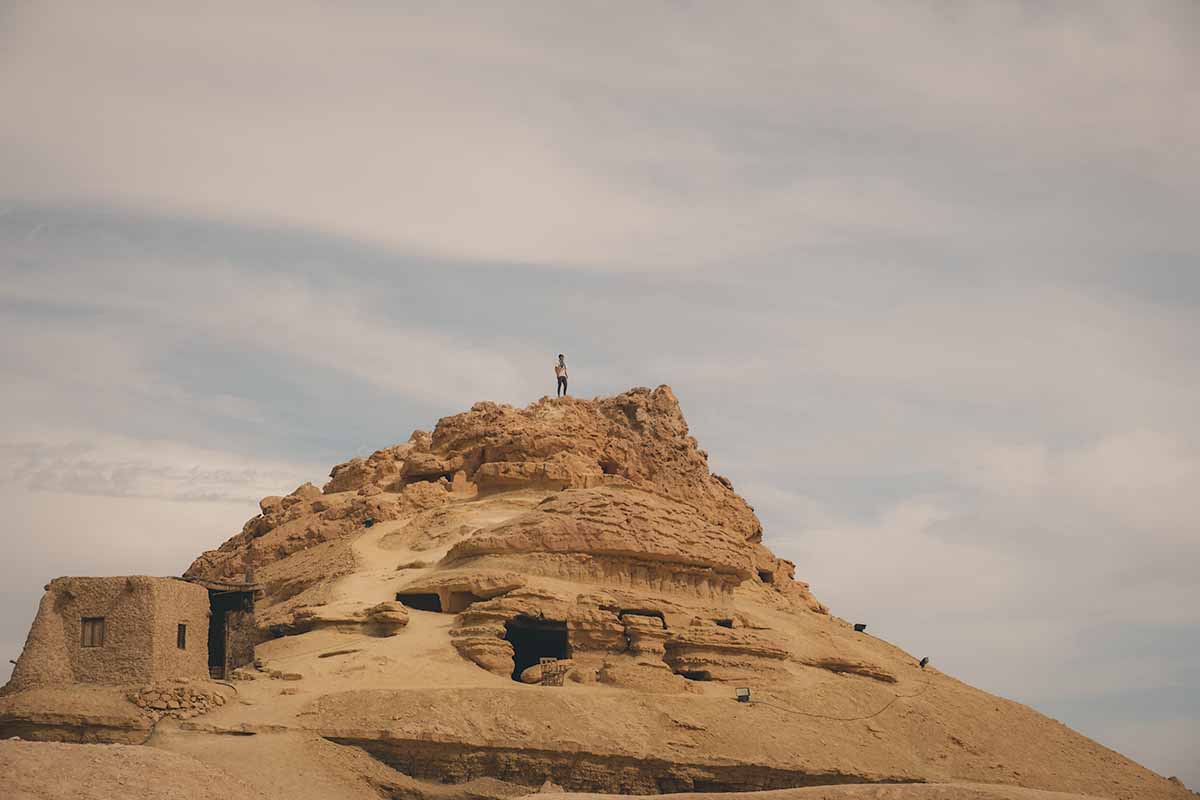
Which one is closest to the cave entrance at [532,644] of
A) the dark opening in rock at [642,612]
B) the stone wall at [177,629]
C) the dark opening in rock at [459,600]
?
the dark opening in rock at [459,600]

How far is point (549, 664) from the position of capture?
37.2 metres

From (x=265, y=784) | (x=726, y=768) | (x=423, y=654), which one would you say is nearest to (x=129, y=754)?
(x=265, y=784)

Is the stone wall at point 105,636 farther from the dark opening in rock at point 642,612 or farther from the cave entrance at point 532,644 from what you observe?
the dark opening in rock at point 642,612

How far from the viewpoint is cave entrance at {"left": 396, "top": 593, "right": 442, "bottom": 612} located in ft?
133

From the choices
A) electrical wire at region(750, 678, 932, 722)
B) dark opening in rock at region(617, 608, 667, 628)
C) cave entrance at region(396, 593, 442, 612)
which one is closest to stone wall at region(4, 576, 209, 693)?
cave entrance at region(396, 593, 442, 612)

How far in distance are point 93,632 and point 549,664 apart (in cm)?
1001

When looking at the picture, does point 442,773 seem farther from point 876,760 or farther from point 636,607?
point 876,760

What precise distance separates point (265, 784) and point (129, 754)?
8.51 feet

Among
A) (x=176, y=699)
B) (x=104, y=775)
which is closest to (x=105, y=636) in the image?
(x=176, y=699)

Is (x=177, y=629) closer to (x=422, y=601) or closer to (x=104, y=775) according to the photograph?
(x=422, y=601)

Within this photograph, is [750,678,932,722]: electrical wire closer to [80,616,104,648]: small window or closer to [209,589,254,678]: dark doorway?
[209,589,254,678]: dark doorway

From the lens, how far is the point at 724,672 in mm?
39344

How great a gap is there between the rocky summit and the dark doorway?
1.99 ft

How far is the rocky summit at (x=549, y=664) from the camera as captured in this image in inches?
1270
